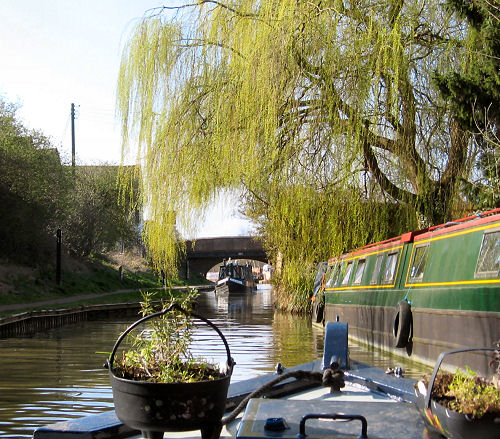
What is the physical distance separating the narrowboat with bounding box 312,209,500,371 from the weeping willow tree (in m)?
1.08

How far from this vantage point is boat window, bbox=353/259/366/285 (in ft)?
48.0

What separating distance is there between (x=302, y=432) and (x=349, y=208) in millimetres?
8445

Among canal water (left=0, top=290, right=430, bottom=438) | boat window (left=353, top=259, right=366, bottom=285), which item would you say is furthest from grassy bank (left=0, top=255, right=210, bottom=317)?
boat window (left=353, top=259, right=366, bottom=285)

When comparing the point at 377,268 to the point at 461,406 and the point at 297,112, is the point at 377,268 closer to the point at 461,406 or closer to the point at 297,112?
the point at 297,112

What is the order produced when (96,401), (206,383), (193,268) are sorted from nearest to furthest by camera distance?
(206,383) < (96,401) < (193,268)

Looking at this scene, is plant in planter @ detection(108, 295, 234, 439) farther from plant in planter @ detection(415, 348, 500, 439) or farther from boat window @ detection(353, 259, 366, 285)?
boat window @ detection(353, 259, 366, 285)

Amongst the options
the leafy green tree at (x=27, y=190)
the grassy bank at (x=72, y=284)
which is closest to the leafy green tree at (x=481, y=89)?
the grassy bank at (x=72, y=284)

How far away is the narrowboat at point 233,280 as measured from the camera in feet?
186

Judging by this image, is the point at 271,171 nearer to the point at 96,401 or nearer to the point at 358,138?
the point at 358,138

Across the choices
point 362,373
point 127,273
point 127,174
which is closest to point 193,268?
point 127,273

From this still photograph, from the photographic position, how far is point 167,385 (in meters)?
2.89

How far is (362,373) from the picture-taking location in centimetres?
529

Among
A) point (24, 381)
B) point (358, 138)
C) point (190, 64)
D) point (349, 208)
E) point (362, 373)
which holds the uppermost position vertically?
point (190, 64)

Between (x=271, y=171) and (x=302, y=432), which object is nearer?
(x=302, y=432)
